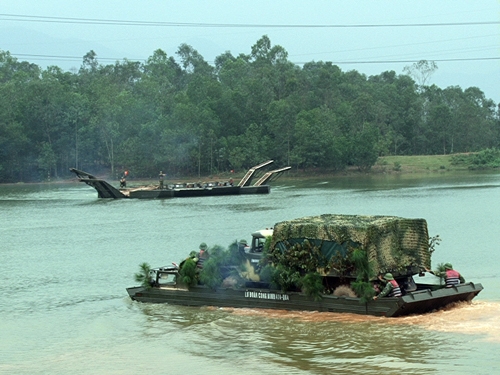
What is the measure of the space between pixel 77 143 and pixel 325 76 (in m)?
41.6

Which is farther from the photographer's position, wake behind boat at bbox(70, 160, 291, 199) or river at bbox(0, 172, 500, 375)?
wake behind boat at bbox(70, 160, 291, 199)

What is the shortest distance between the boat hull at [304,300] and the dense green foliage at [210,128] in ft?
276

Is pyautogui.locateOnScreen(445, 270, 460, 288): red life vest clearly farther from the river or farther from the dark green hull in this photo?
the dark green hull

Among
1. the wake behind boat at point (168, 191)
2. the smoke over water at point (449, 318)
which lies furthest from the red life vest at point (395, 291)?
the wake behind boat at point (168, 191)

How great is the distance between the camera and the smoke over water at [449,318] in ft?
72.1

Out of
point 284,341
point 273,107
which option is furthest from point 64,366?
point 273,107

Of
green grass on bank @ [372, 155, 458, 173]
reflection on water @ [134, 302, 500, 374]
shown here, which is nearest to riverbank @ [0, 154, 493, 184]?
green grass on bank @ [372, 155, 458, 173]

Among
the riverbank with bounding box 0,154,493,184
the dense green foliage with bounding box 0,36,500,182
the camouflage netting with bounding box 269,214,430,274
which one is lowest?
the camouflage netting with bounding box 269,214,430,274

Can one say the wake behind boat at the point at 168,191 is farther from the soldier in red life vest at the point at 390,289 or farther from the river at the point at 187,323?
the soldier in red life vest at the point at 390,289

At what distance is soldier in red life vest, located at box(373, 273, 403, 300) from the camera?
891 inches

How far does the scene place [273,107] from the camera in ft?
385

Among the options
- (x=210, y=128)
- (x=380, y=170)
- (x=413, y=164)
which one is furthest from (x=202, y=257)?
(x=413, y=164)

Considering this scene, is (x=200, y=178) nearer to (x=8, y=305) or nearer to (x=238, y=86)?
(x=238, y=86)

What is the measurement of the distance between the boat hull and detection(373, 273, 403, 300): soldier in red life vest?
24 cm
